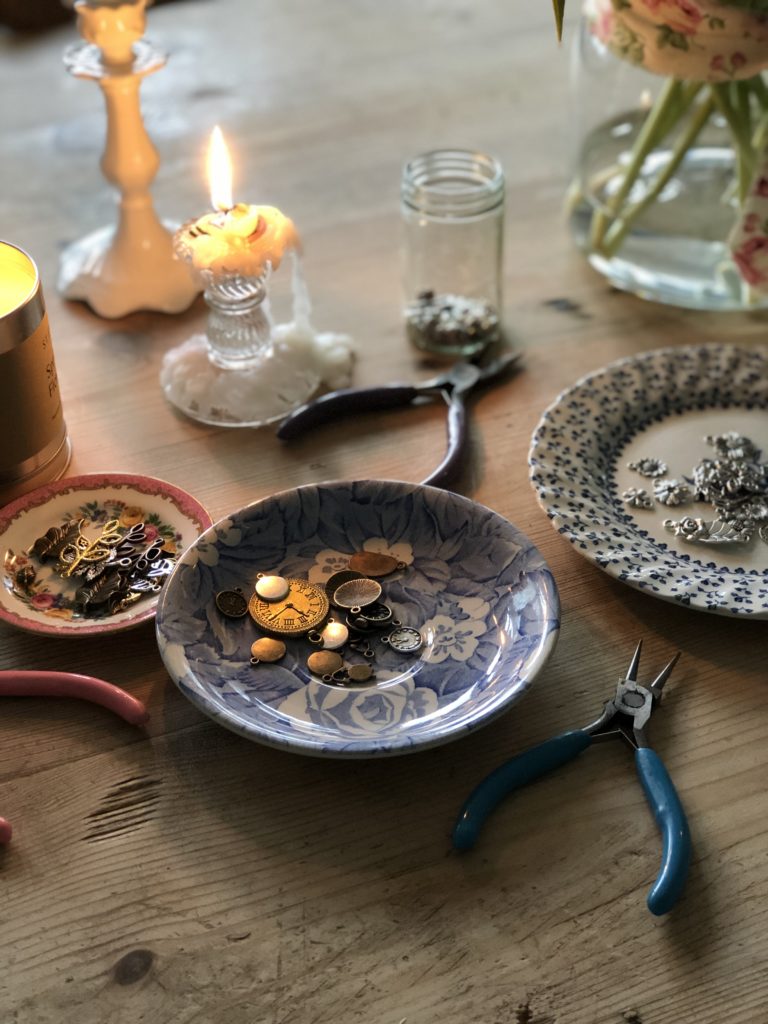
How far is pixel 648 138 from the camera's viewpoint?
943mm

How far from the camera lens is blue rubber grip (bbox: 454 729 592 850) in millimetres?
570

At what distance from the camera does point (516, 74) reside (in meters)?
1.29

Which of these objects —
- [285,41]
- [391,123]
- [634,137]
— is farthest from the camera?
[285,41]

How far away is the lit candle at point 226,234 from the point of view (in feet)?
2.57

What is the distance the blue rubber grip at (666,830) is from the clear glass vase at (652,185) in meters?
0.48

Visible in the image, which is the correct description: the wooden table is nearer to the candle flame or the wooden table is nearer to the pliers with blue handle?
the pliers with blue handle

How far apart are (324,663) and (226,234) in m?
0.31

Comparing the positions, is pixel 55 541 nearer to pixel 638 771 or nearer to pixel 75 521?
pixel 75 521

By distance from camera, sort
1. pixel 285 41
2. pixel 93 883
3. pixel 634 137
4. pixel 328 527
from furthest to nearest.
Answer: pixel 285 41, pixel 634 137, pixel 328 527, pixel 93 883

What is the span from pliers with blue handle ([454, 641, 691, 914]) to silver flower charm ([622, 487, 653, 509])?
0.13 metres

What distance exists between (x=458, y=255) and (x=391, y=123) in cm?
32

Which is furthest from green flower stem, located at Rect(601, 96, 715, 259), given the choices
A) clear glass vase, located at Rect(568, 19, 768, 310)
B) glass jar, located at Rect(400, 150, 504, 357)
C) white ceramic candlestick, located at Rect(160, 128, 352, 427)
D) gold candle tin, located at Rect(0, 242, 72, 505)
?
gold candle tin, located at Rect(0, 242, 72, 505)

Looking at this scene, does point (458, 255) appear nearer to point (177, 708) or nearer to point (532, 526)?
point (532, 526)

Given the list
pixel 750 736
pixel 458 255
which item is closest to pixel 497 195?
pixel 458 255
